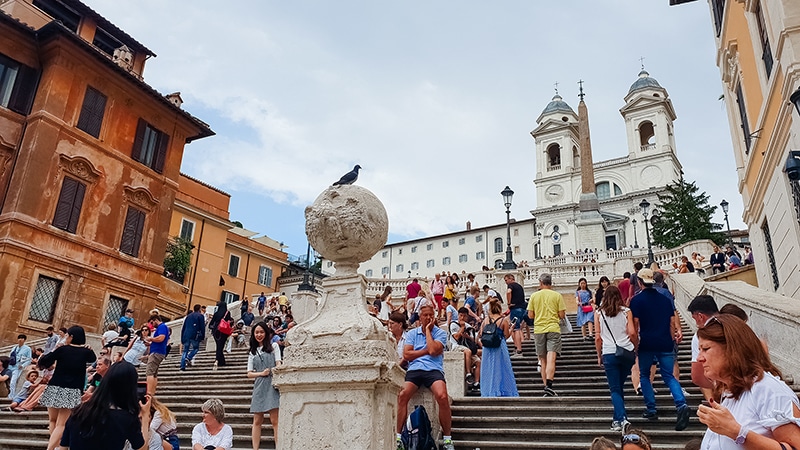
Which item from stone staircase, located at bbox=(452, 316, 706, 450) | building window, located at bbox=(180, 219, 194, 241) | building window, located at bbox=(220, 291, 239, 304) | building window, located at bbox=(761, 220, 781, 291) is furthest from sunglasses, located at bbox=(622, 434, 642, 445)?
building window, located at bbox=(220, 291, 239, 304)

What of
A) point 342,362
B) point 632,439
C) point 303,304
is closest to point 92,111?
point 303,304

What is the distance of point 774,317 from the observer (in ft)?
26.7

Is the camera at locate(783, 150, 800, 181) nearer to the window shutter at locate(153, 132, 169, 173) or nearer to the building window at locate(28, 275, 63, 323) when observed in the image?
the building window at locate(28, 275, 63, 323)

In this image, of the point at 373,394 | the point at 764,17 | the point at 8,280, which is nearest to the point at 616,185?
the point at 764,17

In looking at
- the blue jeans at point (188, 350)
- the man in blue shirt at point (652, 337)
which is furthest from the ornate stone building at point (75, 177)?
the man in blue shirt at point (652, 337)

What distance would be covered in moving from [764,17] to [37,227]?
2301cm

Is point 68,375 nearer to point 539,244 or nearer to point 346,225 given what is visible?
point 346,225

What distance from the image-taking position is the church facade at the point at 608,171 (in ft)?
212

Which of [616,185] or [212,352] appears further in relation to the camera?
[616,185]

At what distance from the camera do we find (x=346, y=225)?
4.69m

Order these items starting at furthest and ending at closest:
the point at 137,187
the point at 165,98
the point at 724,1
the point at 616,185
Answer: the point at 616,185 < the point at 165,98 < the point at 137,187 < the point at 724,1

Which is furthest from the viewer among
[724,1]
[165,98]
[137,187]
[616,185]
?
[616,185]

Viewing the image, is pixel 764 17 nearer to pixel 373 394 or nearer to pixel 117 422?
pixel 373 394

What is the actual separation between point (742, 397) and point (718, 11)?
18.6 meters
